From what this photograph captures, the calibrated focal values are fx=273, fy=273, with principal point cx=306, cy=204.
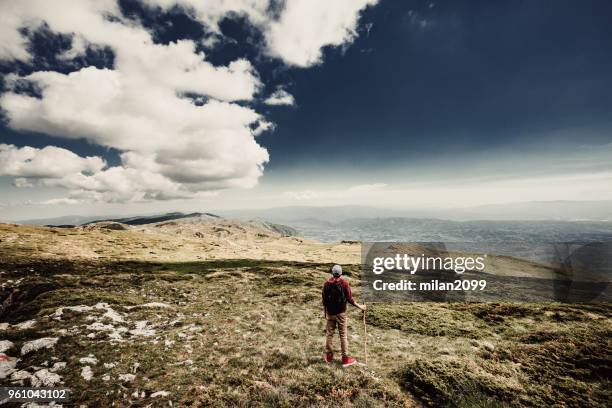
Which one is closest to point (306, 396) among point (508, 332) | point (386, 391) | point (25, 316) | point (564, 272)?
point (386, 391)

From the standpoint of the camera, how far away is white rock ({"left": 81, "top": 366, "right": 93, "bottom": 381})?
11.1 metres

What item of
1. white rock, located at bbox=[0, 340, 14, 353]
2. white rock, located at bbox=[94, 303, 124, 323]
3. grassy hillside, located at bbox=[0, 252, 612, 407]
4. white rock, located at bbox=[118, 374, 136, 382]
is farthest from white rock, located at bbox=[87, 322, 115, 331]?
white rock, located at bbox=[118, 374, 136, 382]

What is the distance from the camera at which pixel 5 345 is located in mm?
12898

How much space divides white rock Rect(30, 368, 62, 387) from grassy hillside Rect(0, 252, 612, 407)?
0.21m

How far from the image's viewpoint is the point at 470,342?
16.0 metres

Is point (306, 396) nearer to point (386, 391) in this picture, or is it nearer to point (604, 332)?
point (386, 391)

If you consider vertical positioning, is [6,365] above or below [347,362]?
above

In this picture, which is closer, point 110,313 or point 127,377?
point 127,377

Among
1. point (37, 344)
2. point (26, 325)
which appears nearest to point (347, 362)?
point (37, 344)

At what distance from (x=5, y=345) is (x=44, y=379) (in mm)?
4444

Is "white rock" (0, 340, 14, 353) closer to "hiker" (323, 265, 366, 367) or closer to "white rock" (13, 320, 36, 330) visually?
"white rock" (13, 320, 36, 330)

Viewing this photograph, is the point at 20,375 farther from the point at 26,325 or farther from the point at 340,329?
the point at 340,329

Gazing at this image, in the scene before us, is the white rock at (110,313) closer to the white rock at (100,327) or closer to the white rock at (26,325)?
the white rock at (100,327)

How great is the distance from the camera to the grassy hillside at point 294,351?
10461 mm
